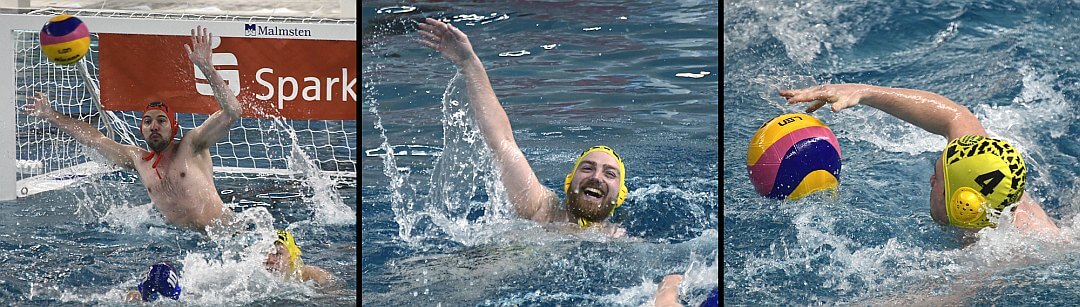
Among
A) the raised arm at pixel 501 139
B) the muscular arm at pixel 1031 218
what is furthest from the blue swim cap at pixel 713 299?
the muscular arm at pixel 1031 218

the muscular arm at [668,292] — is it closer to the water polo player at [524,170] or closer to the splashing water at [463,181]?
the water polo player at [524,170]

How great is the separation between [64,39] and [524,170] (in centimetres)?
162

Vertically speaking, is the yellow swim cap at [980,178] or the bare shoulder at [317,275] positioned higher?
the yellow swim cap at [980,178]

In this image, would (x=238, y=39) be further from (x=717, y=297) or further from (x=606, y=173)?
(x=717, y=297)

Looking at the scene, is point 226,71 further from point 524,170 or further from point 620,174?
point 620,174

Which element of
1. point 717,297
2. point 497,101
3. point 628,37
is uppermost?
point 628,37

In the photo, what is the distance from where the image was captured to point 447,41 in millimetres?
3643

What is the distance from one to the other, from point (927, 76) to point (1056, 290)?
0.86 meters

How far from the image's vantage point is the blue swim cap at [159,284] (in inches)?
143

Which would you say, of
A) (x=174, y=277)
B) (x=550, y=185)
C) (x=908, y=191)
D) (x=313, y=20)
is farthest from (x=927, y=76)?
(x=174, y=277)

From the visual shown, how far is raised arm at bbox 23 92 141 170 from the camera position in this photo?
3633 mm

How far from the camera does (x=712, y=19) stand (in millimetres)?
3633

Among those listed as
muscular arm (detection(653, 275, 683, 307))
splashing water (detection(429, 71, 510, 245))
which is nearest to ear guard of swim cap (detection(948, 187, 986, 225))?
muscular arm (detection(653, 275, 683, 307))

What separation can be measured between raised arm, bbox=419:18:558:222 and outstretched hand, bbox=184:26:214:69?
81cm
